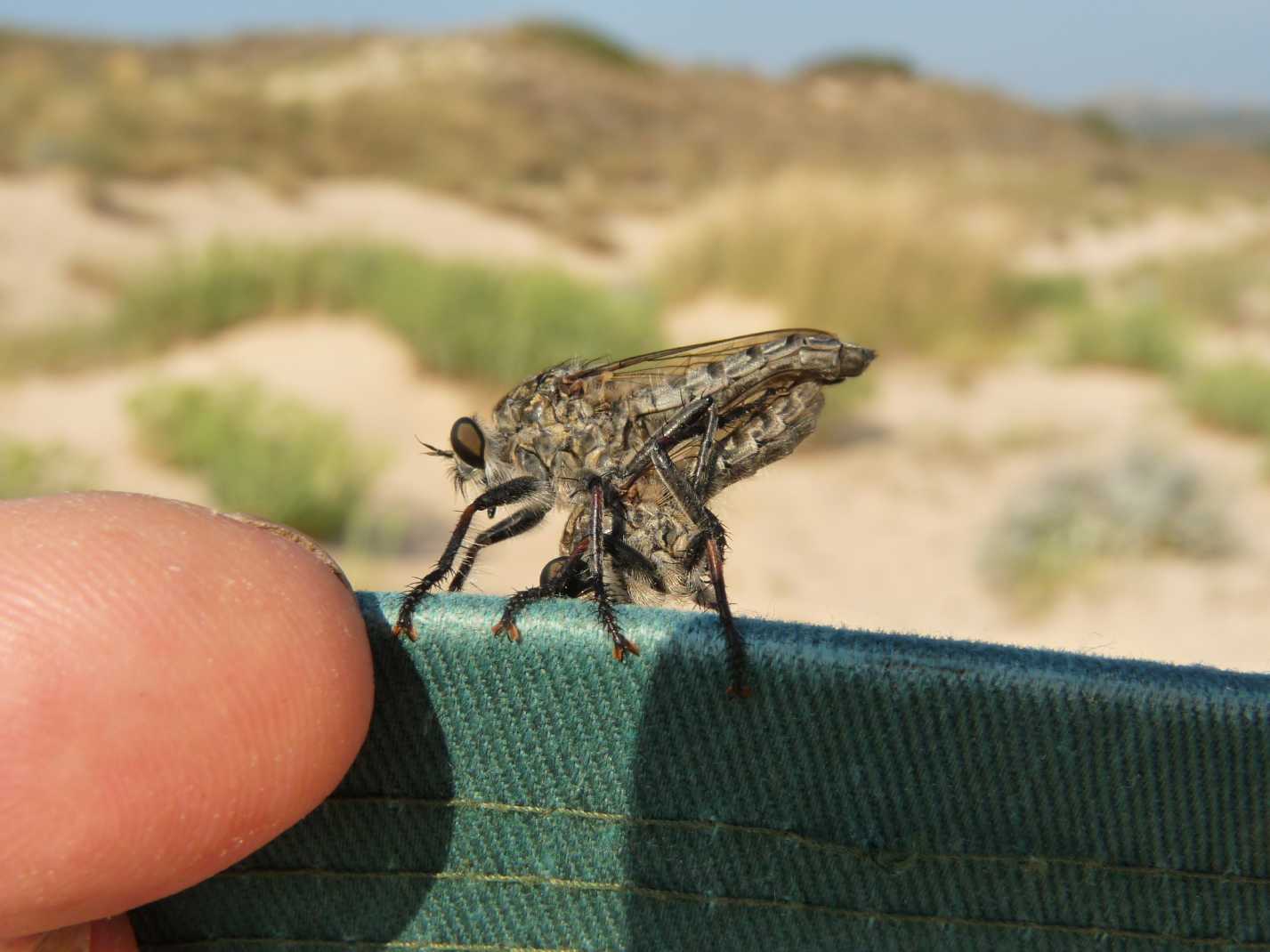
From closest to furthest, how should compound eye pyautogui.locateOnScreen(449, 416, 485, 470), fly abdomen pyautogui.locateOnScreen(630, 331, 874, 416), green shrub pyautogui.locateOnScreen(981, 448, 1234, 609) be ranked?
fly abdomen pyautogui.locateOnScreen(630, 331, 874, 416), compound eye pyautogui.locateOnScreen(449, 416, 485, 470), green shrub pyautogui.locateOnScreen(981, 448, 1234, 609)

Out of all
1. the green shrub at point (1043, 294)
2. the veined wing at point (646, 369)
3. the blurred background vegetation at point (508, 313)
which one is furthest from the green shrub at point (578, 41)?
the veined wing at point (646, 369)

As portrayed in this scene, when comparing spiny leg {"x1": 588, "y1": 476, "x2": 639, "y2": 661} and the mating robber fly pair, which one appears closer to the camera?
spiny leg {"x1": 588, "y1": 476, "x2": 639, "y2": 661}

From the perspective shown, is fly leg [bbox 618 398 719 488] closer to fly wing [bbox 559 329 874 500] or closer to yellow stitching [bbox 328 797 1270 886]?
fly wing [bbox 559 329 874 500]

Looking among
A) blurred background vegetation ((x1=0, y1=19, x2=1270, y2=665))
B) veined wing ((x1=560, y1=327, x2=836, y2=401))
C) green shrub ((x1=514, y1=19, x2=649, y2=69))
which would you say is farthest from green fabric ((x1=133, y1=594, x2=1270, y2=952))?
green shrub ((x1=514, y1=19, x2=649, y2=69))

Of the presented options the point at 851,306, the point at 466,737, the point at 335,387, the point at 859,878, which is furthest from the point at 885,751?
the point at 851,306

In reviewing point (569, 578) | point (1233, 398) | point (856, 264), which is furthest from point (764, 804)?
point (856, 264)

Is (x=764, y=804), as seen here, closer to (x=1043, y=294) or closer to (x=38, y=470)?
(x=38, y=470)
